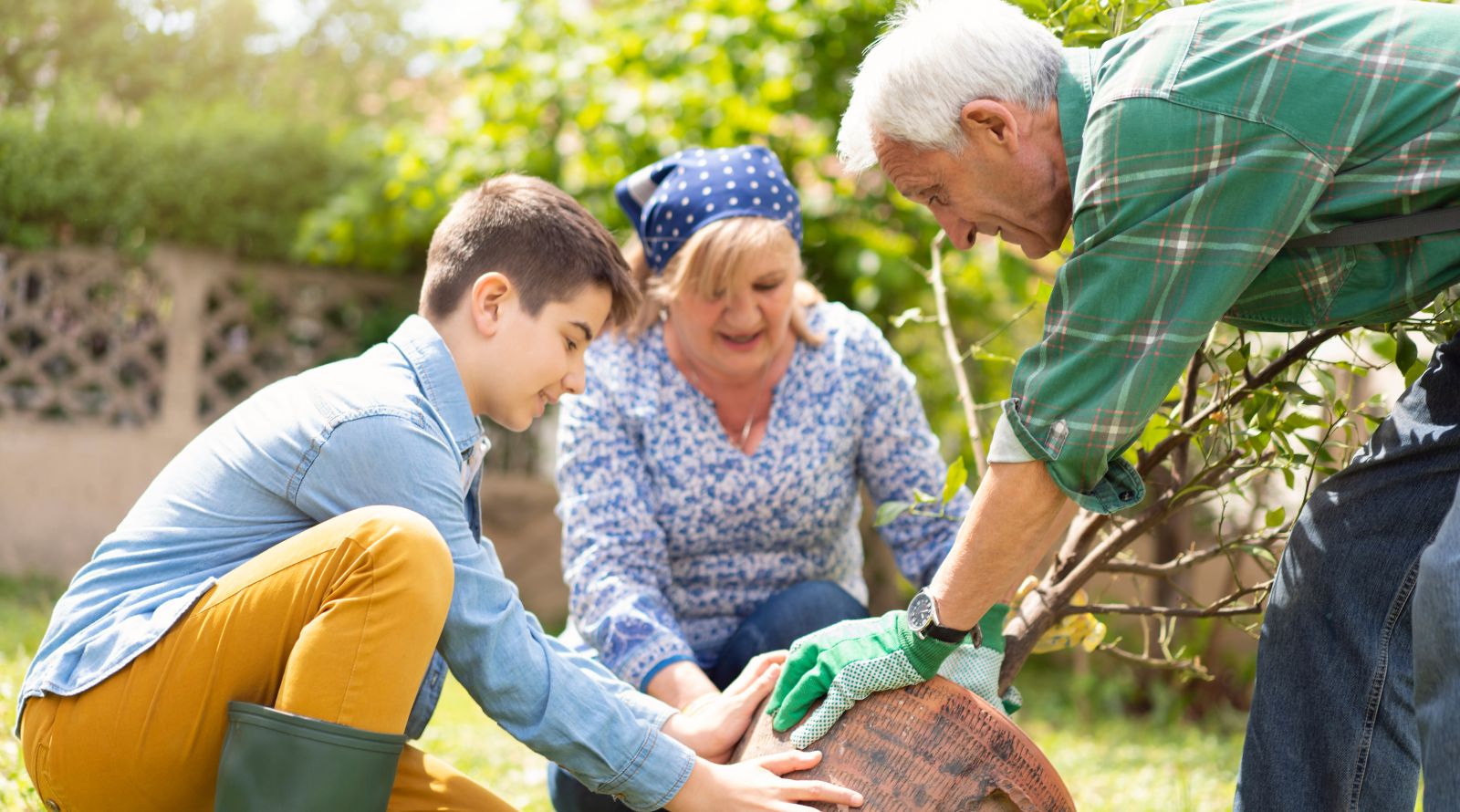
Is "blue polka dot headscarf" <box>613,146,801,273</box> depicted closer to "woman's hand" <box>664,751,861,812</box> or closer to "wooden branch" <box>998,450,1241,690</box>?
"wooden branch" <box>998,450,1241,690</box>

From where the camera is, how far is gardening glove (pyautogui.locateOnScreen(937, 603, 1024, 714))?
7.10 feet

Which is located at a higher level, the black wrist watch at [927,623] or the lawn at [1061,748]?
the black wrist watch at [927,623]

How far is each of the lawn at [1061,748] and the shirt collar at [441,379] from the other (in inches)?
48.1

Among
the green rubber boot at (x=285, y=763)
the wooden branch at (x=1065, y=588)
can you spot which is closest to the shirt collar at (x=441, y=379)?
the green rubber boot at (x=285, y=763)

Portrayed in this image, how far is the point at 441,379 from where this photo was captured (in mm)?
2273

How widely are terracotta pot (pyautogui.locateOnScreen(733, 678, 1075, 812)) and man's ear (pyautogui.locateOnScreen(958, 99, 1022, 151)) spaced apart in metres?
0.81

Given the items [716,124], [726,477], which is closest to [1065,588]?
[726,477]

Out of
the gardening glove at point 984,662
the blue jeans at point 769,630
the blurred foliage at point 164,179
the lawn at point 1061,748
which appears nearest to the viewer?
the gardening glove at point 984,662

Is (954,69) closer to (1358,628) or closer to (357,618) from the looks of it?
(1358,628)

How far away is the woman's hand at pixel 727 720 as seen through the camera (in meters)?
2.31

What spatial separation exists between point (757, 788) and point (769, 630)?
0.72m

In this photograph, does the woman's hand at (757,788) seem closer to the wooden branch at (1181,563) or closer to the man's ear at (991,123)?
the wooden branch at (1181,563)

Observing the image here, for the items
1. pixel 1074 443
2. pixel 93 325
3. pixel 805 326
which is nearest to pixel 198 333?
pixel 93 325

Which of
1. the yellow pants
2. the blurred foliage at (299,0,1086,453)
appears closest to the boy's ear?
the yellow pants
